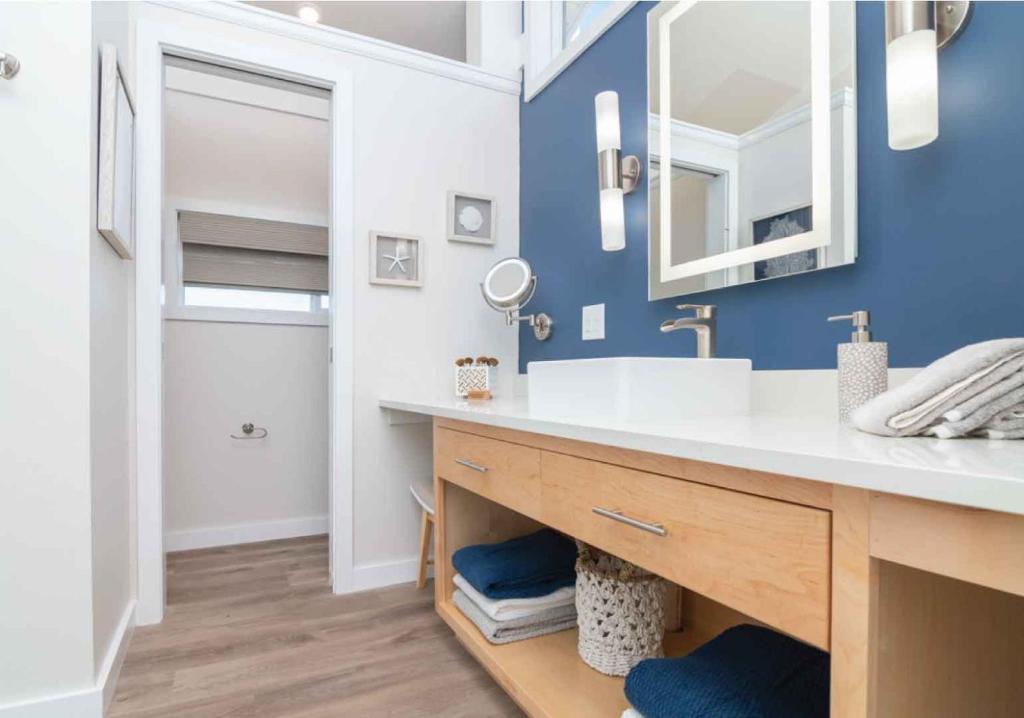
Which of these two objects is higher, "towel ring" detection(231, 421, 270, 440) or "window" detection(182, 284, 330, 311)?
"window" detection(182, 284, 330, 311)

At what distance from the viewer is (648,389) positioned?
1.01m

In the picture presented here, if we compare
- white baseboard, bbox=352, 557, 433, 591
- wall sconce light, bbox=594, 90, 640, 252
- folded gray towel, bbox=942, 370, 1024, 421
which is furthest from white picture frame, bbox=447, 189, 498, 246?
folded gray towel, bbox=942, 370, 1024, 421

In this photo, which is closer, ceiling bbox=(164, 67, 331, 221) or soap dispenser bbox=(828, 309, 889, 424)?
soap dispenser bbox=(828, 309, 889, 424)

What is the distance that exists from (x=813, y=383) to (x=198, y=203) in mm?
2783

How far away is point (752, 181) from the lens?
1342 mm

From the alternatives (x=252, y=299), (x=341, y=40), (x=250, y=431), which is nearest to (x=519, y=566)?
(x=250, y=431)

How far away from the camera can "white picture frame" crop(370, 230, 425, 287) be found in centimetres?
217

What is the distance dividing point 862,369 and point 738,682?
21.6 inches

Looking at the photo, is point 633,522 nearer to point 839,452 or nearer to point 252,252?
point 839,452

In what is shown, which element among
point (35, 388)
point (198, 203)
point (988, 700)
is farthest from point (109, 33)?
point (988, 700)

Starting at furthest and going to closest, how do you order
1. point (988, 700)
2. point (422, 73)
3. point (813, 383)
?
1. point (422, 73)
2. point (813, 383)
3. point (988, 700)

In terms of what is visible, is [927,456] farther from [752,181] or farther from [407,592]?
[407,592]

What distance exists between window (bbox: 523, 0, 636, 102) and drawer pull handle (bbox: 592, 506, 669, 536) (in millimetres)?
1713

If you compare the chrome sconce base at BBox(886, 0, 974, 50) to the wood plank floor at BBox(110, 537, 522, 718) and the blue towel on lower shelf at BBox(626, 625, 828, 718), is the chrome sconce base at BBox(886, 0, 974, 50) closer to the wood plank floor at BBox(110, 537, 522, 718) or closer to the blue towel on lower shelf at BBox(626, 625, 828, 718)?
the blue towel on lower shelf at BBox(626, 625, 828, 718)
